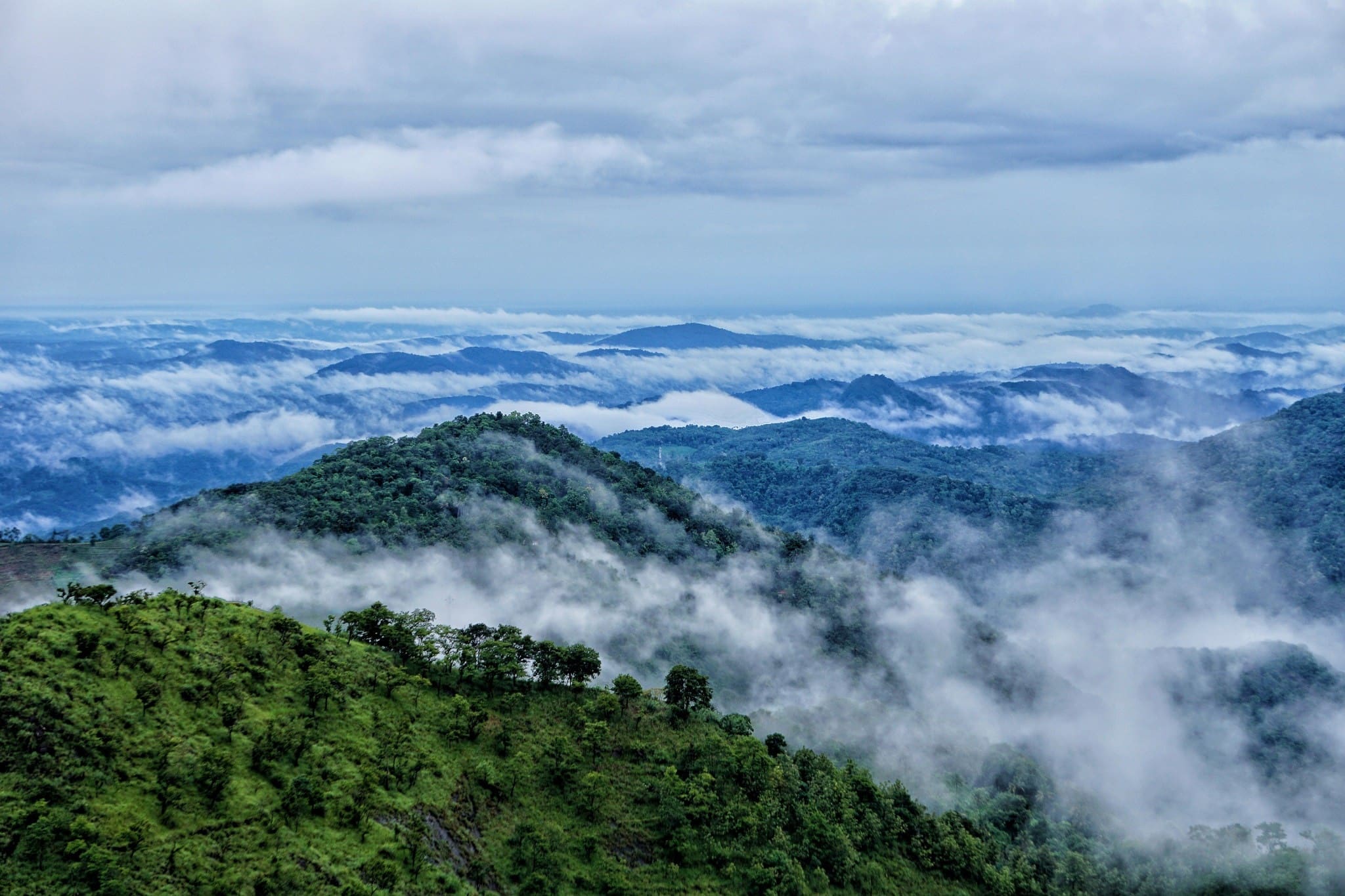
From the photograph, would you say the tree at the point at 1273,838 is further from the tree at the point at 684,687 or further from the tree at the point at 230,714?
the tree at the point at 230,714

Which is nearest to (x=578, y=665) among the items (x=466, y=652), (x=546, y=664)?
(x=546, y=664)

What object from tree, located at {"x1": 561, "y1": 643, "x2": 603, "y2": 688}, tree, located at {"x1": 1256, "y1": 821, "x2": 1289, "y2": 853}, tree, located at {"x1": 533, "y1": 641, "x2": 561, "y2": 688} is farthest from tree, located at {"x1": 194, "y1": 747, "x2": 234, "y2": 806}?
tree, located at {"x1": 1256, "y1": 821, "x2": 1289, "y2": 853}

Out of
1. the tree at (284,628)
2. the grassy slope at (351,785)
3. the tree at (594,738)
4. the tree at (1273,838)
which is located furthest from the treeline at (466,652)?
the tree at (1273,838)

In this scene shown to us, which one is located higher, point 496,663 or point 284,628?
point 284,628

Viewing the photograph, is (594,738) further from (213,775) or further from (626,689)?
(213,775)

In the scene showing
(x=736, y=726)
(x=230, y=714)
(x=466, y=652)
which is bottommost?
(x=736, y=726)

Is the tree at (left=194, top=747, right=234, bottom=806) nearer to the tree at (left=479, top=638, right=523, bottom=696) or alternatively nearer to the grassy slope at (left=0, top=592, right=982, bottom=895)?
the grassy slope at (left=0, top=592, right=982, bottom=895)
